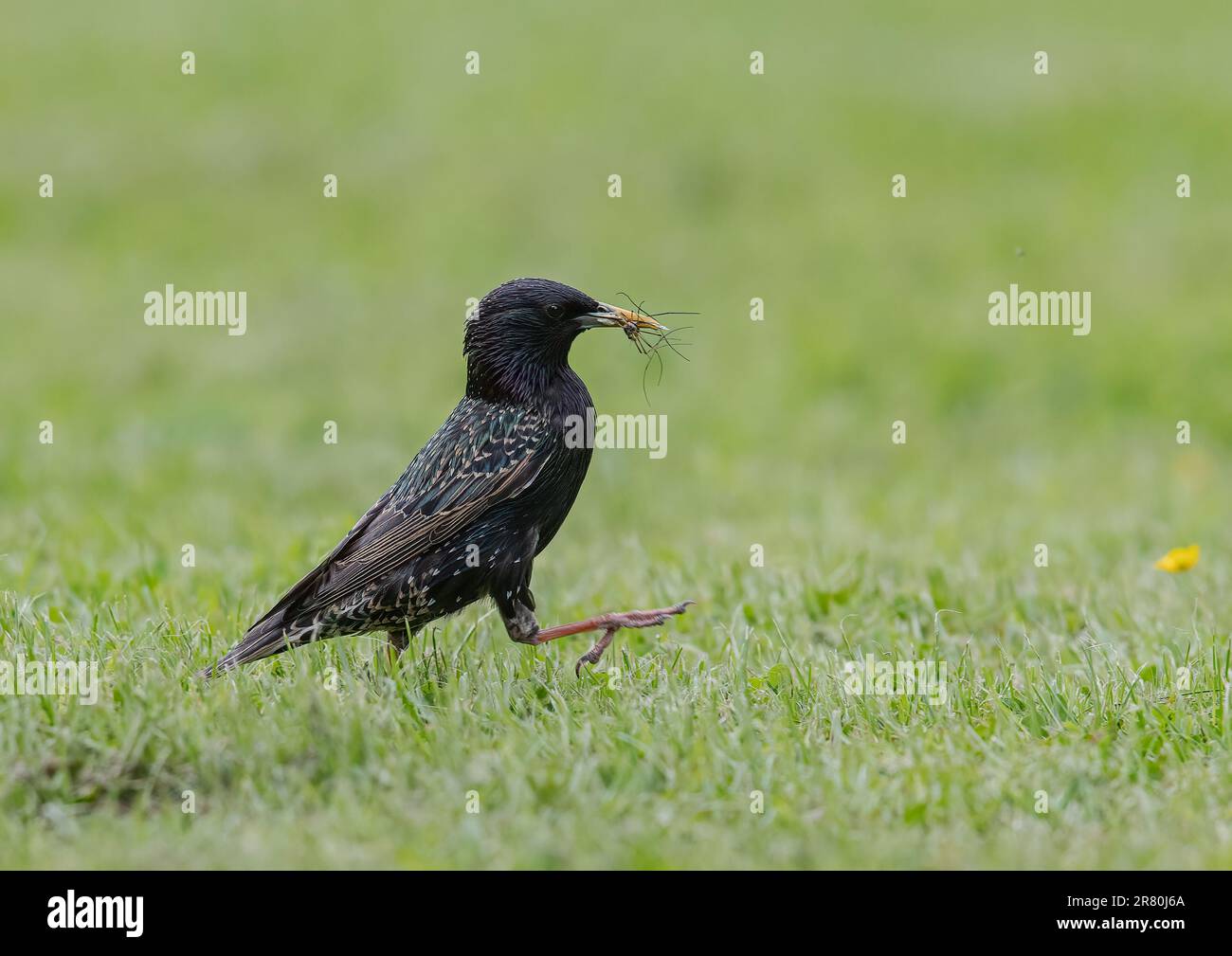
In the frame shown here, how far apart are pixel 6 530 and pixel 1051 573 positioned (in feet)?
17.3

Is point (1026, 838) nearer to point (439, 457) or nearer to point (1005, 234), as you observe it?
point (439, 457)

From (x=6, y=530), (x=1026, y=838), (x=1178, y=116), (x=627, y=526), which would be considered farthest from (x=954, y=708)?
(x=1178, y=116)

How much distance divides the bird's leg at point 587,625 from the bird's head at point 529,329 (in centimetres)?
76

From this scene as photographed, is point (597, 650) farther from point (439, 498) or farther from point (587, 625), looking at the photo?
point (439, 498)

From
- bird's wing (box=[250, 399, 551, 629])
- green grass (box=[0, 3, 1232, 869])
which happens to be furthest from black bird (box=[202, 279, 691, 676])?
Result: green grass (box=[0, 3, 1232, 869])

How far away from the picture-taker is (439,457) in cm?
502

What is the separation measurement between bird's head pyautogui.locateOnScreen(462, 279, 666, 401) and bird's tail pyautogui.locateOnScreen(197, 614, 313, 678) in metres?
1.03

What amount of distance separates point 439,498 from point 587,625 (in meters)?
0.65

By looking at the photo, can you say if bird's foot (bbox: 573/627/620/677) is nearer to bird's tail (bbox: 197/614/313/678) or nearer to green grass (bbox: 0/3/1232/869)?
green grass (bbox: 0/3/1232/869)

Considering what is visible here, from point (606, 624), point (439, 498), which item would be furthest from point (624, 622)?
point (439, 498)

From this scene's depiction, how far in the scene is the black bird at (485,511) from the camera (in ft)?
15.9

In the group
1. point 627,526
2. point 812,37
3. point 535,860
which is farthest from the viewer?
point 812,37

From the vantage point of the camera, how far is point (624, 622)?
488 centimetres

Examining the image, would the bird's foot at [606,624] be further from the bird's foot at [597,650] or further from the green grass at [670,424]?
the green grass at [670,424]
